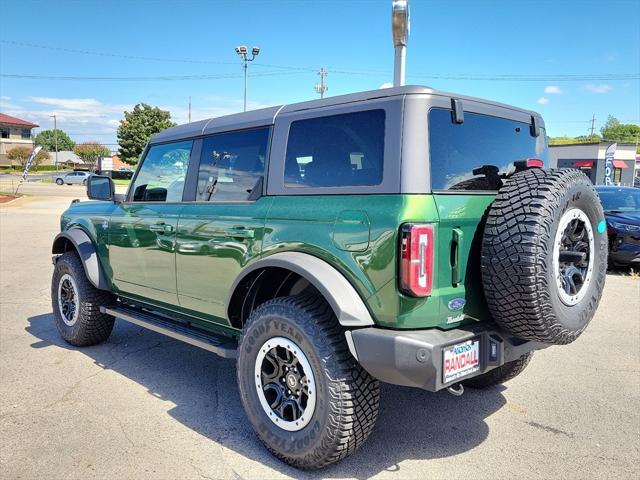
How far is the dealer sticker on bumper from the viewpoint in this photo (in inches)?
99.8

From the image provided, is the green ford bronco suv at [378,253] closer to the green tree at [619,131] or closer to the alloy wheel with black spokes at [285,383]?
the alloy wheel with black spokes at [285,383]

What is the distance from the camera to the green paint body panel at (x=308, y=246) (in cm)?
255

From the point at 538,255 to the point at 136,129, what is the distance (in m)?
58.6

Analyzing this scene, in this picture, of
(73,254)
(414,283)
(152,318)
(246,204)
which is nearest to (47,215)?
(73,254)

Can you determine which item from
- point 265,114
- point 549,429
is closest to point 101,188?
point 265,114

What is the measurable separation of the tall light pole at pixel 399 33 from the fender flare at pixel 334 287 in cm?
553

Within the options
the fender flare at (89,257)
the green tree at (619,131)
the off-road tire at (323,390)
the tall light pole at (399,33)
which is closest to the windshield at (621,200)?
the tall light pole at (399,33)

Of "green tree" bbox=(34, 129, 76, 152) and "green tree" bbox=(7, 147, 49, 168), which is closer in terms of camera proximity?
"green tree" bbox=(7, 147, 49, 168)

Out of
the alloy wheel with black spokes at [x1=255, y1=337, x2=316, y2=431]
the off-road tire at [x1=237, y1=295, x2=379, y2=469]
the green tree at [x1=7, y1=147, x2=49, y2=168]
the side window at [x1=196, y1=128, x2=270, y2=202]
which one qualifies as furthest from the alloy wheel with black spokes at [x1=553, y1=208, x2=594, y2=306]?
the green tree at [x1=7, y1=147, x2=49, y2=168]

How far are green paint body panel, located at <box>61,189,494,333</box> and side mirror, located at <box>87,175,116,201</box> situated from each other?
399 mm

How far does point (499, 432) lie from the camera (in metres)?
3.39

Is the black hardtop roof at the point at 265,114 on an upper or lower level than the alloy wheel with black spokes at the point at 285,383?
upper

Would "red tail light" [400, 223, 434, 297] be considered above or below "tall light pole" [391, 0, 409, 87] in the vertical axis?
below

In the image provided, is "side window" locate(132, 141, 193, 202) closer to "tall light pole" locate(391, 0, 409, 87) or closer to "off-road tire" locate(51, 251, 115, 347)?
"off-road tire" locate(51, 251, 115, 347)
